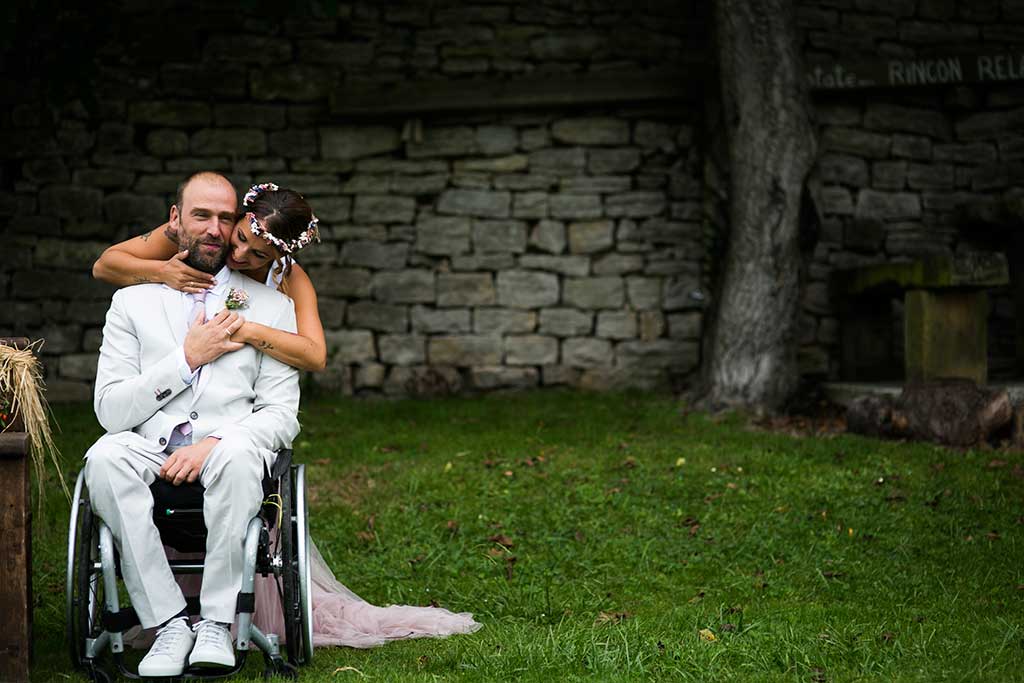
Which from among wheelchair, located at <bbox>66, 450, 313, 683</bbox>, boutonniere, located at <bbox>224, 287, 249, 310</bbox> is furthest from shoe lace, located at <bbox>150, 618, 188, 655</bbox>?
boutonniere, located at <bbox>224, 287, 249, 310</bbox>

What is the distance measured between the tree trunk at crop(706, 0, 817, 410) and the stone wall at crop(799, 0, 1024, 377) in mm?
941

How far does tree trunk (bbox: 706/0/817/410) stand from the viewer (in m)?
6.93

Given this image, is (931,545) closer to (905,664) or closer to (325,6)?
(905,664)

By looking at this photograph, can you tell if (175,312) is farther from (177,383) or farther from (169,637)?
(169,637)

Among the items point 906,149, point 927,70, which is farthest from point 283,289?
point 906,149

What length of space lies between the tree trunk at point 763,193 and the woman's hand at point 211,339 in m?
4.32

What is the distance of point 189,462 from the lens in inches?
Answer: 124

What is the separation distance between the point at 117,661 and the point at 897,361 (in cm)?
632

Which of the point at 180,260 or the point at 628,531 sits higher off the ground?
the point at 180,260

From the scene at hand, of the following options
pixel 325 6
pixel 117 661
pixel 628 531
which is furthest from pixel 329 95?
pixel 117 661

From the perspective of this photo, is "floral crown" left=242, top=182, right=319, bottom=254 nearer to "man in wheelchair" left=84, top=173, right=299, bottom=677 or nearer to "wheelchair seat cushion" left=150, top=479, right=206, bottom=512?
"man in wheelchair" left=84, top=173, right=299, bottom=677

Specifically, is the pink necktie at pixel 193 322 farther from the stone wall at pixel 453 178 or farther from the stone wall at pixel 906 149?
the stone wall at pixel 906 149

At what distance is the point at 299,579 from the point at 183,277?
3.56 ft

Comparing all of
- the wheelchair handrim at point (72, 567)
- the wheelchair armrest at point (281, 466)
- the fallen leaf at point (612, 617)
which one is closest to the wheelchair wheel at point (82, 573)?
the wheelchair handrim at point (72, 567)
